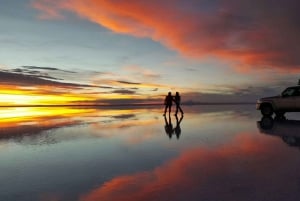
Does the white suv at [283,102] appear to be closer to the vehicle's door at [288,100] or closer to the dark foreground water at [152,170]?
the vehicle's door at [288,100]

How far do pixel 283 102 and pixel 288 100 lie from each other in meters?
0.41

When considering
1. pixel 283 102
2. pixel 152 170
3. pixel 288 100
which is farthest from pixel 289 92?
pixel 152 170

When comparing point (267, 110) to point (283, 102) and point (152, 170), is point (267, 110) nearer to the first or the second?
point (283, 102)

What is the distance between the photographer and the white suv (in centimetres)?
2386

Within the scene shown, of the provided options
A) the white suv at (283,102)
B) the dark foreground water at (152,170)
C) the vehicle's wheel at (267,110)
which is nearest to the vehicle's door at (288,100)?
the white suv at (283,102)

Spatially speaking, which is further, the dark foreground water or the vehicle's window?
the vehicle's window

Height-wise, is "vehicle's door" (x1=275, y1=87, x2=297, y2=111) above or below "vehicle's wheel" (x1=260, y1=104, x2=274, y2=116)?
above

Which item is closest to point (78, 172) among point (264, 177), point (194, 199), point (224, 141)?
point (194, 199)

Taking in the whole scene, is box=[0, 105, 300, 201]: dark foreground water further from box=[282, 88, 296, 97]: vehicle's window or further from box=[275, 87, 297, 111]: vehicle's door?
box=[282, 88, 296, 97]: vehicle's window

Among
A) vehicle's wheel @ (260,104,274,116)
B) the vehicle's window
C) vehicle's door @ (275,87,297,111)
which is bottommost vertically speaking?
vehicle's wheel @ (260,104,274,116)

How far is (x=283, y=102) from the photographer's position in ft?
80.3

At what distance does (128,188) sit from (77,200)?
3.25 feet

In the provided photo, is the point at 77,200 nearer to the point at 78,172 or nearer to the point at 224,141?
the point at 78,172

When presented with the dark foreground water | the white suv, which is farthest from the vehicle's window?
the dark foreground water
